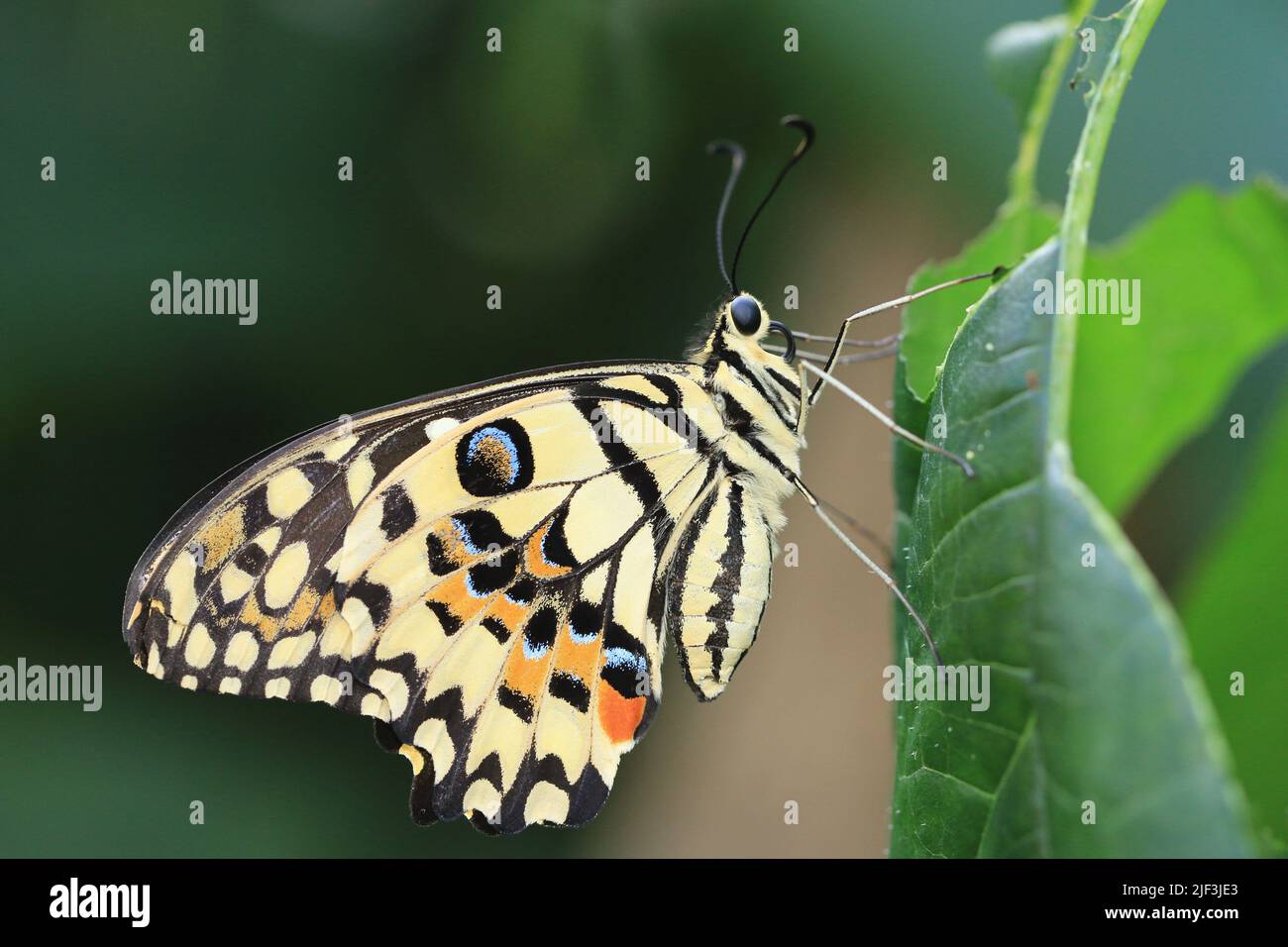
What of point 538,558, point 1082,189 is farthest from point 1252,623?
point 538,558

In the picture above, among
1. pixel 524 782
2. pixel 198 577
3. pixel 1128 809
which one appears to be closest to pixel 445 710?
pixel 524 782

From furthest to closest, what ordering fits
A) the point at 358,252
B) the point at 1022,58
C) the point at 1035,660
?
1. the point at 358,252
2. the point at 1022,58
3. the point at 1035,660

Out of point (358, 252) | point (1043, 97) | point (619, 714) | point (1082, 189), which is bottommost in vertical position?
point (619, 714)

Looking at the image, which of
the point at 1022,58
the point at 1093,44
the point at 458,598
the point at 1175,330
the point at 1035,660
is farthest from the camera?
the point at 458,598

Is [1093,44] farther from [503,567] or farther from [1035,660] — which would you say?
[503,567]

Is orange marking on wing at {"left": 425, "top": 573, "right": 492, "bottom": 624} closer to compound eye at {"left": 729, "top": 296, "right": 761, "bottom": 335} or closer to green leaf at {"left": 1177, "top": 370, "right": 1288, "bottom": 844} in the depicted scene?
compound eye at {"left": 729, "top": 296, "right": 761, "bottom": 335}

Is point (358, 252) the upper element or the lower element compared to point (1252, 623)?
upper

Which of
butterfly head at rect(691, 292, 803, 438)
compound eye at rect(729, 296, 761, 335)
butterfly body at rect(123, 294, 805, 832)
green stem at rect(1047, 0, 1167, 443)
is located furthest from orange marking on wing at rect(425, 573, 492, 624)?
green stem at rect(1047, 0, 1167, 443)

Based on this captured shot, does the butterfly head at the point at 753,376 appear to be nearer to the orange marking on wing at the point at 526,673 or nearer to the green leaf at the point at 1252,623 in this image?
the orange marking on wing at the point at 526,673

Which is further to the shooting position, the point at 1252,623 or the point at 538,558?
the point at 538,558
